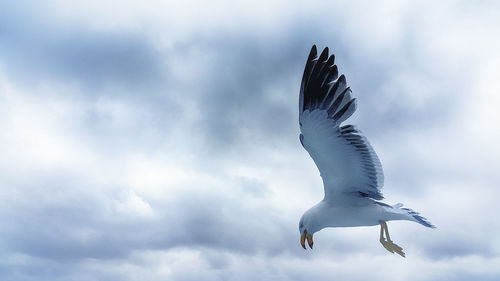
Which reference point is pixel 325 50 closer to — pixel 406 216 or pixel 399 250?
pixel 406 216

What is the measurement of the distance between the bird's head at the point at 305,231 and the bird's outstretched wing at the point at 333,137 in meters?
0.87

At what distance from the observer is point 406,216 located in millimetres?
12117

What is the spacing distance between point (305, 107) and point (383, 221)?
3691 millimetres

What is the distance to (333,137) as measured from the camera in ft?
36.9

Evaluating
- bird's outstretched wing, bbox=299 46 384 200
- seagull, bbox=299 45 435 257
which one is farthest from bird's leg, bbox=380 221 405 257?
bird's outstretched wing, bbox=299 46 384 200

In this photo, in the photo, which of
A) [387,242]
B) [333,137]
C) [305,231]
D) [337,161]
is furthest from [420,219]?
[333,137]

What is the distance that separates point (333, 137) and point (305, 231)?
9.98ft

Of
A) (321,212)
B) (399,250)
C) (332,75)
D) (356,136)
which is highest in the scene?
(332,75)

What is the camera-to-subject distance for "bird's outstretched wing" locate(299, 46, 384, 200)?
35.3 feet

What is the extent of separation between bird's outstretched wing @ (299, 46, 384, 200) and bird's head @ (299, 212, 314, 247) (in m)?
0.87

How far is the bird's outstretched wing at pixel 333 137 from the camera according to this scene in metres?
10.8

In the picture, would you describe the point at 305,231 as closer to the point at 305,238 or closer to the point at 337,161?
the point at 305,238

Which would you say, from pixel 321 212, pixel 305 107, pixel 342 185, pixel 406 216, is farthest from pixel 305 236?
pixel 305 107

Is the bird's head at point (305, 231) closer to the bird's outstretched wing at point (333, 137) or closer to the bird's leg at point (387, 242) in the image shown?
the bird's outstretched wing at point (333, 137)
